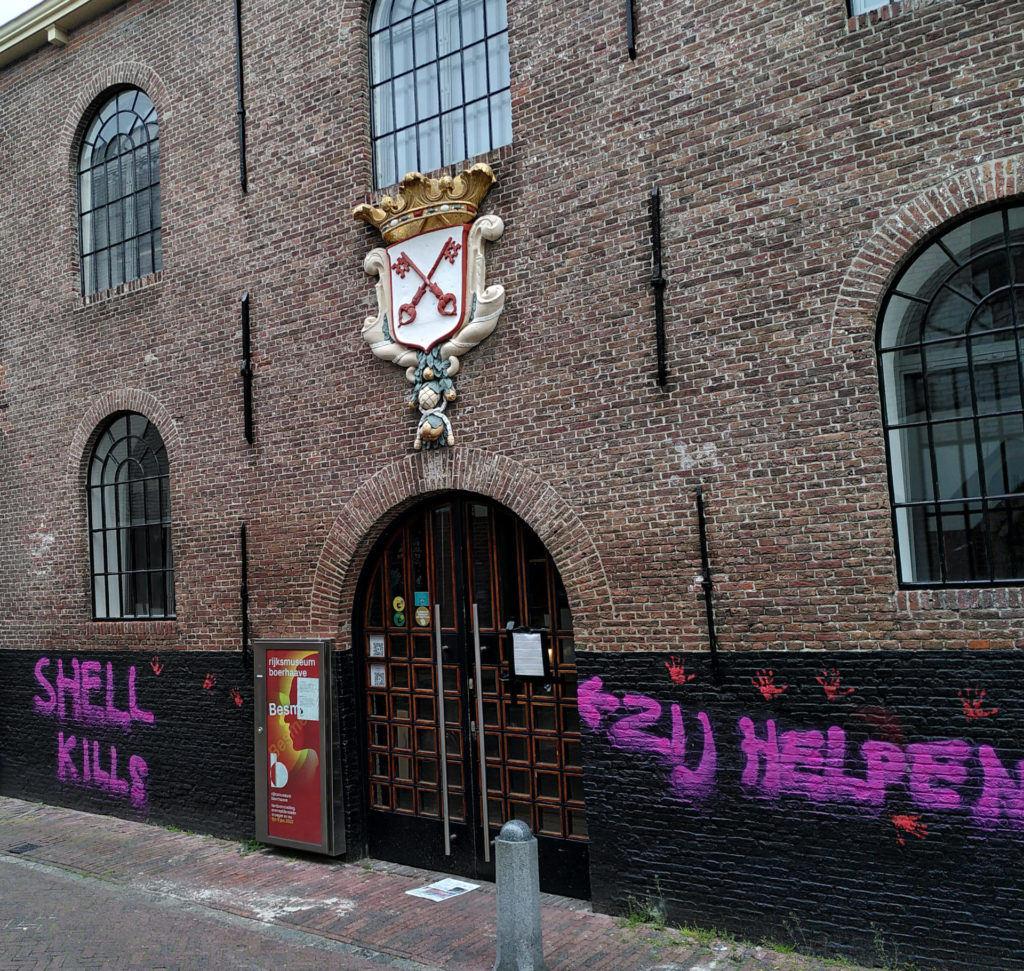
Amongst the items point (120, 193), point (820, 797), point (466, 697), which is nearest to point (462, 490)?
point (466, 697)

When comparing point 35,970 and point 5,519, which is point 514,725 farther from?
point 5,519

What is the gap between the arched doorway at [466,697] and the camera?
24.7 ft

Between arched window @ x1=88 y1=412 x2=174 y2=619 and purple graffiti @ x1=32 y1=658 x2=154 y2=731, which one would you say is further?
arched window @ x1=88 y1=412 x2=174 y2=619

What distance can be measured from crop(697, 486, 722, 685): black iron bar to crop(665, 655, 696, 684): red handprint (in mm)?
198

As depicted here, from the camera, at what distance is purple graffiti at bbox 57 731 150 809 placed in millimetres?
10156

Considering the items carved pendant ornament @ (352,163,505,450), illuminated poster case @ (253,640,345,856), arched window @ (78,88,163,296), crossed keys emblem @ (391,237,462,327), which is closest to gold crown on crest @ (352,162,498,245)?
carved pendant ornament @ (352,163,505,450)

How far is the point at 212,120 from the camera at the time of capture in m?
9.92

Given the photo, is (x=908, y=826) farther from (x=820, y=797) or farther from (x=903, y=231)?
(x=903, y=231)

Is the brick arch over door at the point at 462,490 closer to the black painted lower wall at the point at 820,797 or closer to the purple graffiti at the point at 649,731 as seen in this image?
the purple graffiti at the point at 649,731

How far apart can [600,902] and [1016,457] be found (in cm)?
421

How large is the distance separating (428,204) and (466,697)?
4163 mm

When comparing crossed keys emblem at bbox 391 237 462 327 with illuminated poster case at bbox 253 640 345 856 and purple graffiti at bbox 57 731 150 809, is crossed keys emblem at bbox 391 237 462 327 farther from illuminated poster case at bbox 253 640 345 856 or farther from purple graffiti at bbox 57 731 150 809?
purple graffiti at bbox 57 731 150 809

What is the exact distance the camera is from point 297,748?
8.70 m

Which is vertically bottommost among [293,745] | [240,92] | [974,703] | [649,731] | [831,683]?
[293,745]
